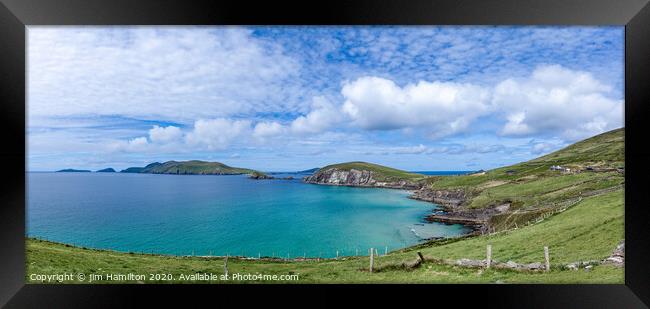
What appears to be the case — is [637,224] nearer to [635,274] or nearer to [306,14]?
[635,274]

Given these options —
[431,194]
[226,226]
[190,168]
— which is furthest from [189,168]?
[431,194]

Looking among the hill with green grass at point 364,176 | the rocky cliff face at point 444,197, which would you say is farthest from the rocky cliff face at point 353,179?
the rocky cliff face at point 444,197

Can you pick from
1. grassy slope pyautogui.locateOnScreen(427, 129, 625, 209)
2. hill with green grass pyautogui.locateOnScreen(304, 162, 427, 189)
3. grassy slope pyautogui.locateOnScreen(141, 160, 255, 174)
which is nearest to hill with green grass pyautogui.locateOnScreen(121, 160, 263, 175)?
grassy slope pyautogui.locateOnScreen(141, 160, 255, 174)

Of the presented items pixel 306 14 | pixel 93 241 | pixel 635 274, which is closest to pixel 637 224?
pixel 635 274

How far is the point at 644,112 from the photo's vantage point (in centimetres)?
480

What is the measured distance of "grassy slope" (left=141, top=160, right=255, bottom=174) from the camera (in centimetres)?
9475

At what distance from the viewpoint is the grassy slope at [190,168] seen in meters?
94.8

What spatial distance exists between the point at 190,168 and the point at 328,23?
112658mm

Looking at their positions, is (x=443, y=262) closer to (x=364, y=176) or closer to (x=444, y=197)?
(x=444, y=197)

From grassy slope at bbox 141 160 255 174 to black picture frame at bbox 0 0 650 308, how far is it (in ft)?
322

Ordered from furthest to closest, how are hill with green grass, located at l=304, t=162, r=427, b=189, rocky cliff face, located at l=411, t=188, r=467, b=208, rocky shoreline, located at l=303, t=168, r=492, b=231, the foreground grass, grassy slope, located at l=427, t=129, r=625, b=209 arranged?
hill with green grass, located at l=304, t=162, r=427, b=189 → rocky cliff face, located at l=411, t=188, r=467, b=208 → rocky shoreline, located at l=303, t=168, r=492, b=231 → grassy slope, located at l=427, t=129, r=625, b=209 → the foreground grass

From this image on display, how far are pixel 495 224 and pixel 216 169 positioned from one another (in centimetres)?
10760

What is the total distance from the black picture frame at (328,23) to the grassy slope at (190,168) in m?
98.2

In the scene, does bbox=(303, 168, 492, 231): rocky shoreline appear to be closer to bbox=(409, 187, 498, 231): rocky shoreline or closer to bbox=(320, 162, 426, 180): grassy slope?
bbox=(409, 187, 498, 231): rocky shoreline
